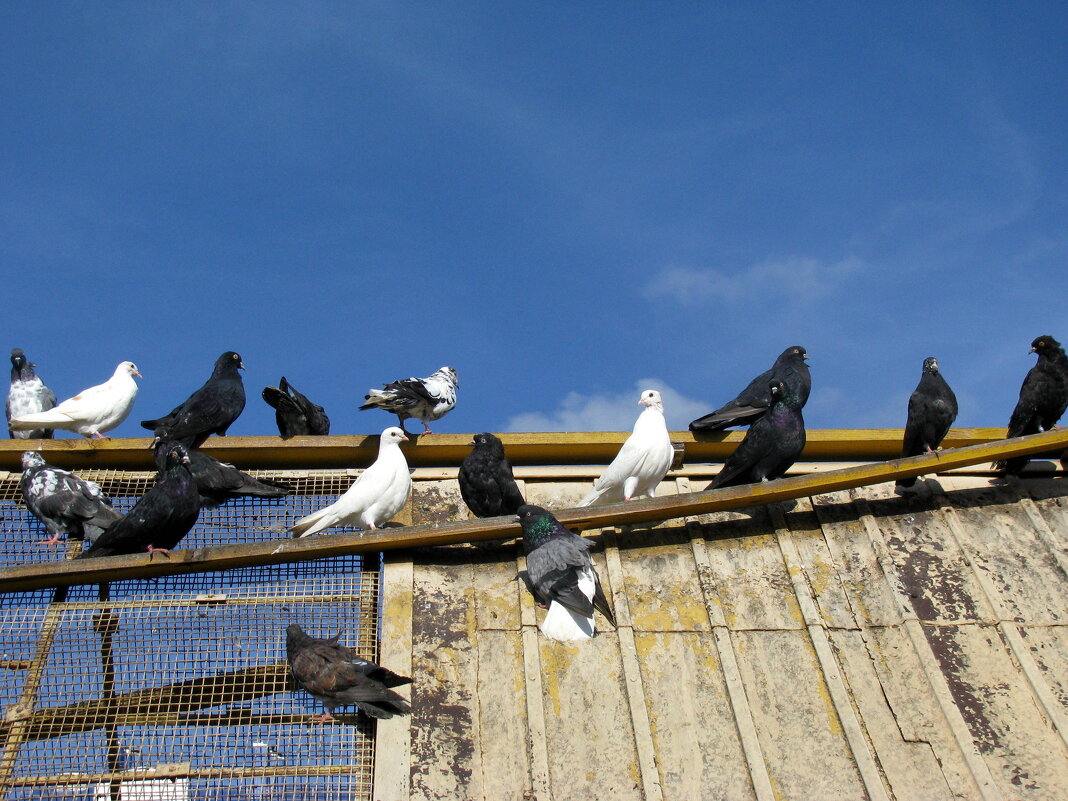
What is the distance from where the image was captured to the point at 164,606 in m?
5.38

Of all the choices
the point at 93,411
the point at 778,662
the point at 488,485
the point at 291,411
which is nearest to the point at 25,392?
the point at 93,411

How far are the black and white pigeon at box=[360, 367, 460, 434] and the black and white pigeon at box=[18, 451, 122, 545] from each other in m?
2.27

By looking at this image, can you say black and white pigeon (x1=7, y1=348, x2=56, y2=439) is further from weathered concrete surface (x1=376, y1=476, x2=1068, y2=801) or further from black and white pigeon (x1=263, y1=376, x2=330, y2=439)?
Result: weathered concrete surface (x1=376, y1=476, x2=1068, y2=801)

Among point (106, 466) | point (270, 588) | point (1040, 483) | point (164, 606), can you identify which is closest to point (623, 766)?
point (270, 588)

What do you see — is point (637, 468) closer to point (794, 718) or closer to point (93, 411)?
point (794, 718)

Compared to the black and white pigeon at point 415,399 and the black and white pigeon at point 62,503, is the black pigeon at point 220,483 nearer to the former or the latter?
the black and white pigeon at point 62,503

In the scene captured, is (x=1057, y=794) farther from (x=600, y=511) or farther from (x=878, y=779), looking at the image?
(x=600, y=511)

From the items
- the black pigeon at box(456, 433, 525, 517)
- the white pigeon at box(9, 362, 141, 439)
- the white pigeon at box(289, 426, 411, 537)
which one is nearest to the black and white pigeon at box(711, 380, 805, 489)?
the black pigeon at box(456, 433, 525, 517)

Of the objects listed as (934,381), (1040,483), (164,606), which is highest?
(934,381)

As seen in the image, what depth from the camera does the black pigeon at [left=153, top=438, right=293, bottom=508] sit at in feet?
20.9

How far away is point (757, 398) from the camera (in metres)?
7.10

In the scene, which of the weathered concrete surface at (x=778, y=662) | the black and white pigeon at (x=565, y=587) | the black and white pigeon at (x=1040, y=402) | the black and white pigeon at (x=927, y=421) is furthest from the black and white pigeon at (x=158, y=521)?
the black and white pigeon at (x=1040, y=402)

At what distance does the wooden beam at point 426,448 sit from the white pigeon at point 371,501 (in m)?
0.70

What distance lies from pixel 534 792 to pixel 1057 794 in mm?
2163
